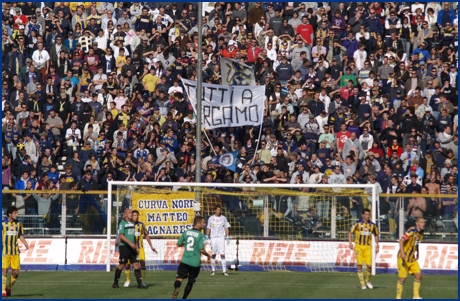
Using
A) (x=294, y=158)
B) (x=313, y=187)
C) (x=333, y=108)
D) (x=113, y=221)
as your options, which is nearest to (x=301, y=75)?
(x=333, y=108)

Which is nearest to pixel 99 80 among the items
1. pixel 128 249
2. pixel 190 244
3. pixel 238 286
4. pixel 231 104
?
pixel 231 104

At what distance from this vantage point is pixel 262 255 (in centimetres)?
2931

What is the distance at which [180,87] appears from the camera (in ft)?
113

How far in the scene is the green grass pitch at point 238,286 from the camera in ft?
72.4

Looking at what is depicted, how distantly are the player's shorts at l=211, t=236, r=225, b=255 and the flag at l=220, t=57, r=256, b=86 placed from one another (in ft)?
22.0

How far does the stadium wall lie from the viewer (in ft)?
94.9

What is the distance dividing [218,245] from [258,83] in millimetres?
8517

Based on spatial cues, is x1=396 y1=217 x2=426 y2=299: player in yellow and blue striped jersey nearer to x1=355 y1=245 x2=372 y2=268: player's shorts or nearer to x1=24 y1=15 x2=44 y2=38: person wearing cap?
x1=355 y1=245 x2=372 y2=268: player's shorts

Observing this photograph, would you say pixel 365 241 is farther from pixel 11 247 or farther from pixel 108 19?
pixel 108 19

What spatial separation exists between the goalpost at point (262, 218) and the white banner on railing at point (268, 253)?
0.09 feet

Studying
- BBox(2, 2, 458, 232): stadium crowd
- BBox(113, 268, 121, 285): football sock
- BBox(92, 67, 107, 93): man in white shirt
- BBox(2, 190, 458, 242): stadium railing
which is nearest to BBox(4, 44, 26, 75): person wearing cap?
BBox(2, 2, 458, 232): stadium crowd

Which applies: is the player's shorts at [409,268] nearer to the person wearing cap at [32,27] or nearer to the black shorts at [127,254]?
the black shorts at [127,254]

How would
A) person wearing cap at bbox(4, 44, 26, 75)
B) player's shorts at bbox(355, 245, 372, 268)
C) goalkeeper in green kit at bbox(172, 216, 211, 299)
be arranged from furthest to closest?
1. person wearing cap at bbox(4, 44, 26, 75)
2. player's shorts at bbox(355, 245, 372, 268)
3. goalkeeper in green kit at bbox(172, 216, 211, 299)

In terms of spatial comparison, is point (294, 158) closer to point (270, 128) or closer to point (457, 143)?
point (270, 128)
